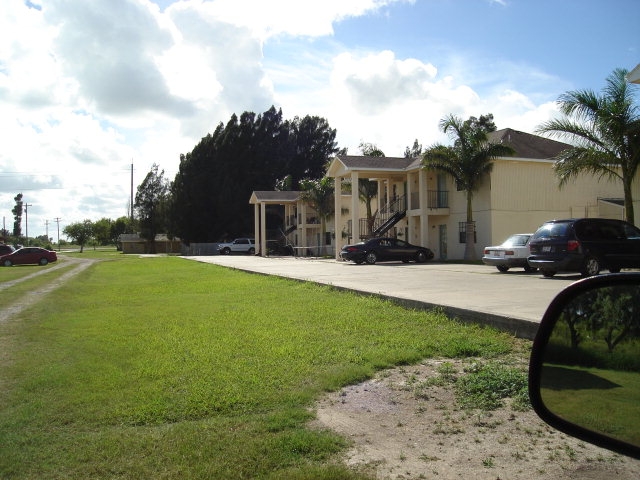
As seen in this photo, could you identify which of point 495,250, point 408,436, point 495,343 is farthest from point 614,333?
point 495,250

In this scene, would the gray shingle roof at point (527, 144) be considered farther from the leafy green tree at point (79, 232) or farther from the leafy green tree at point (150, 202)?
the leafy green tree at point (79, 232)

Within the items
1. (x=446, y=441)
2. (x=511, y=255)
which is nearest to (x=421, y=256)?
(x=511, y=255)

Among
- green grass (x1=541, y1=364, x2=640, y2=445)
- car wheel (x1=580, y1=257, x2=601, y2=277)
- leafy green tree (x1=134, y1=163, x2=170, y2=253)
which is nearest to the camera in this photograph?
green grass (x1=541, y1=364, x2=640, y2=445)

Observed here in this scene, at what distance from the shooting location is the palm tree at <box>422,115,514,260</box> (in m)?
30.4

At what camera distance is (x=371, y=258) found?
1235 inches

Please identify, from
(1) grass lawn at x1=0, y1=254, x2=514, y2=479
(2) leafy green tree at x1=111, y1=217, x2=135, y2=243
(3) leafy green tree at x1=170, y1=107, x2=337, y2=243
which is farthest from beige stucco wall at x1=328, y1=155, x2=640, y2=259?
(2) leafy green tree at x1=111, y1=217, x2=135, y2=243

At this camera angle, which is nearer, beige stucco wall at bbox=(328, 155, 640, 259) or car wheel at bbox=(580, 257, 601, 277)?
car wheel at bbox=(580, 257, 601, 277)

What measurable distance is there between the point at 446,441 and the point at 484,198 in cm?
2860

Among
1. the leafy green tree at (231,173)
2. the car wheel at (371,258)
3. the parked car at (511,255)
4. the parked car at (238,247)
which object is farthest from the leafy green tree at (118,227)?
the parked car at (511,255)

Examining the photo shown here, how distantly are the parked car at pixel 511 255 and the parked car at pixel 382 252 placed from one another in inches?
398

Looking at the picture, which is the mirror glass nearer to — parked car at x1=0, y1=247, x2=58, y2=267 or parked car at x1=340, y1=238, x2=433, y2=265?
parked car at x1=340, y1=238, x2=433, y2=265

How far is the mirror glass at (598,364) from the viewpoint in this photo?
2053 millimetres

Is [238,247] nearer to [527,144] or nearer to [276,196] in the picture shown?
[276,196]

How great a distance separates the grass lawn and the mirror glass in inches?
77.8
